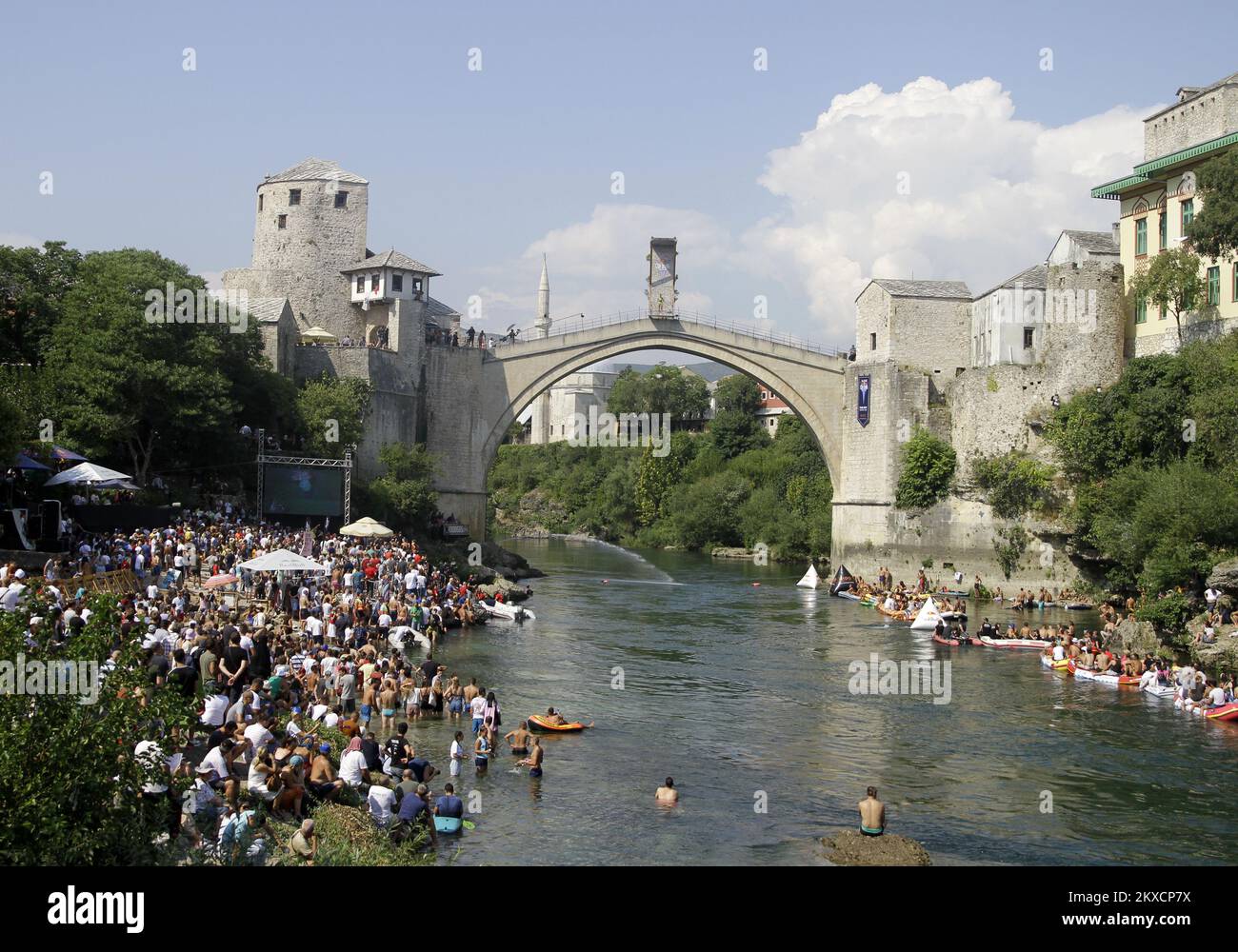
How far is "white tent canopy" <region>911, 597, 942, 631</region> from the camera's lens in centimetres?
3741

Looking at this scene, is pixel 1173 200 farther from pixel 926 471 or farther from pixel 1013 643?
pixel 1013 643

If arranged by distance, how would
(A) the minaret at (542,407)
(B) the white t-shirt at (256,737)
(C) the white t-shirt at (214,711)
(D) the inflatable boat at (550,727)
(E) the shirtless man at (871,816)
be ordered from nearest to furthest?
(B) the white t-shirt at (256,737)
(C) the white t-shirt at (214,711)
(E) the shirtless man at (871,816)
(D) the inflatable boat at (550,727)
(A) the minaret at (542,407)

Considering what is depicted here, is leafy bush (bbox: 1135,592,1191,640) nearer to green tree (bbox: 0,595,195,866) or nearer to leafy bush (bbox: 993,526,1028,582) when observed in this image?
leafy bush (bbox: 993,526,1028,582)

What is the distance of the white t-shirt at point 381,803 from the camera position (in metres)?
14.8

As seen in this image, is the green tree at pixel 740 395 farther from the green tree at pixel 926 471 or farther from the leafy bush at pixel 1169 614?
the leafy bush at pixel 1169 614

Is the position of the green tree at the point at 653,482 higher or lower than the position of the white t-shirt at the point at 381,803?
higher

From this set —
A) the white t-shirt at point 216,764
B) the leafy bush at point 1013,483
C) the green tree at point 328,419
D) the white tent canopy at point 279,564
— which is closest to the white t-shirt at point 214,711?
the white t-shirt at point 216,764

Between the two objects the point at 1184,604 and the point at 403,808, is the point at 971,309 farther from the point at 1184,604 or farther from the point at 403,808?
the point at 403,808

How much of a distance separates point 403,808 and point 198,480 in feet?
86.5

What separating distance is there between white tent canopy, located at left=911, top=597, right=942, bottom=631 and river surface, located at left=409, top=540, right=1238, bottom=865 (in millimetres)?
1773

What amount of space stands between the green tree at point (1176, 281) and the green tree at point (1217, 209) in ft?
7.01

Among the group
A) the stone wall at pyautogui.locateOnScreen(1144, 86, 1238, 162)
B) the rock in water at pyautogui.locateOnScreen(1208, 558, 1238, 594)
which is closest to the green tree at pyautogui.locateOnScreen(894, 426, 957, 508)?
the stone wall at pyautogui.locateOnScreen(1144, 86, 1238, 162)

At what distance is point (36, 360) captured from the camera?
36.1 m

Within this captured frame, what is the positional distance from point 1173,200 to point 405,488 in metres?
26.9
